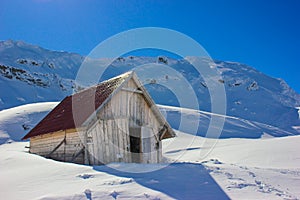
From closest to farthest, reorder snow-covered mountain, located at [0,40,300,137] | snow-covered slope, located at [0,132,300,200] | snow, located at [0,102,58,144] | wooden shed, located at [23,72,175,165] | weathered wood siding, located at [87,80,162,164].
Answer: snow-covered slope, located at [0,132,300,200] → wooden shed, located at [23,72,175,165] → weathered wood siding, located at [87,80,162,164] → snow, located at [0,102,58,144] → snow-covered mountain, located at [0,40,300,137]

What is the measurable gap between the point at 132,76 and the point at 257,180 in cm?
676

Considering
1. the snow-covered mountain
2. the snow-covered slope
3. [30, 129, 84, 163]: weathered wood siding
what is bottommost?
the snow-covered slope

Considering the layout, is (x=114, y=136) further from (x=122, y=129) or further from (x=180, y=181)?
(x=180, y=181)

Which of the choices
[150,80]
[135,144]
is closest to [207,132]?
[135,144]

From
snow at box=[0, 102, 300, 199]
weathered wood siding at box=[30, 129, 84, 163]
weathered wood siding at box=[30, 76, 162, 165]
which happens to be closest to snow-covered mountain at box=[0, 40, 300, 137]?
weathered wood siding at box=[30, 76, 162, 165]

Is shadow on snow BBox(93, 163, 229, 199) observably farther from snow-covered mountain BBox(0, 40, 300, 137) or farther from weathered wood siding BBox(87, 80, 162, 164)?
snow-covered mountain BBox(0, 40, 300, 137)

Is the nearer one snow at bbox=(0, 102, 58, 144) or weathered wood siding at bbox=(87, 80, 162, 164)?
weathered wood siding at bbox=(87, 80, 162, 164)

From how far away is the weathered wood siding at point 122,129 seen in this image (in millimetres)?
10722

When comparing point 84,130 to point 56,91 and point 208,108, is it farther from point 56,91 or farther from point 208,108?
point 208,108

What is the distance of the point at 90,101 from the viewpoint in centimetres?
1188

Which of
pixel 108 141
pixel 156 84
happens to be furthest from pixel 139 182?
pixel 156 84

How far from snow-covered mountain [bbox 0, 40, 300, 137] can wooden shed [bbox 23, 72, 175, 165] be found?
3474cm

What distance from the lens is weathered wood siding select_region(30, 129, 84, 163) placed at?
34.7ft

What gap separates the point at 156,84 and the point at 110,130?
9783 cm
